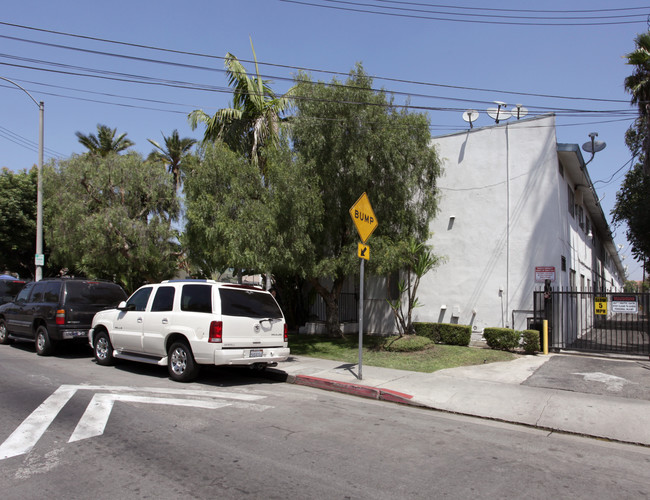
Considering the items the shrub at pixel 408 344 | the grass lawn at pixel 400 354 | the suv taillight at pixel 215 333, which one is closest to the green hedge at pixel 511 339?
the grass lawn at pixel 400 354

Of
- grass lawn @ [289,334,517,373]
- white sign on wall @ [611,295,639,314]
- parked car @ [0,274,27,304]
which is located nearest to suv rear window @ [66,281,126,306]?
grass lawn @ [289,334,517,373]

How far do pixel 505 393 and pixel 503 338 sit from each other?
16.1 feet

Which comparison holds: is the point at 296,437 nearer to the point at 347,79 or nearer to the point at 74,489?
the point at 74,489

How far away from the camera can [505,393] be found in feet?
28.1

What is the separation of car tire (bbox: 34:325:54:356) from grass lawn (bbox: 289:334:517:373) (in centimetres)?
624

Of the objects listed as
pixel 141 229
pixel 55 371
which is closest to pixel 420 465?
pixel 55 371

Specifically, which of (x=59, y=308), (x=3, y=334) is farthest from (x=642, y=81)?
(x=3, y=334)

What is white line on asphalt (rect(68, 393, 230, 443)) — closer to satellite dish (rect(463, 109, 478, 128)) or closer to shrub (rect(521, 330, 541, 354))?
shrub (rect(521, 330, 541, 354))

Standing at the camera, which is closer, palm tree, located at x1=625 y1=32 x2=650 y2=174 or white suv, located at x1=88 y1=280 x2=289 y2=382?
white suv, located at x1=88 y1=280 x2=289 y2=382

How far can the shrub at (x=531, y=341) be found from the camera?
1288 centimetres

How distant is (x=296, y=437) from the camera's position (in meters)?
5.71

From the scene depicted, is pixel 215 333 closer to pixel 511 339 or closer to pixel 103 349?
pixel 103 349

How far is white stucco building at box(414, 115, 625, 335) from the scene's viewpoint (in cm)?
1451

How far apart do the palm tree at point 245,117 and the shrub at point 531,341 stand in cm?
980
